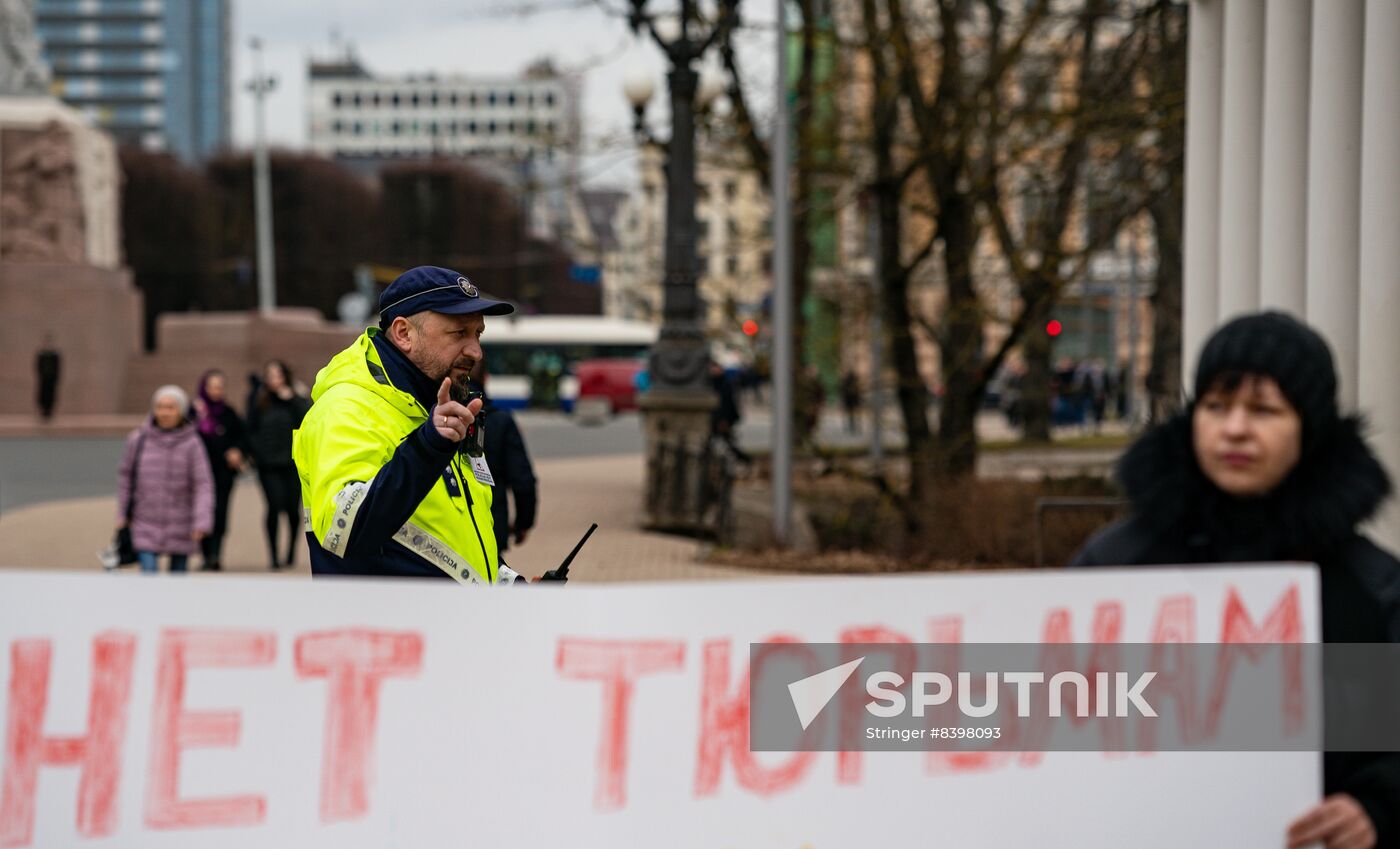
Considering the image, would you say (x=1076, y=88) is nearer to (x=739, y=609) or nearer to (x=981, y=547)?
(x=981, y=547)

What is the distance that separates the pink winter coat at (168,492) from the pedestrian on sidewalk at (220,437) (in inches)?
83.8

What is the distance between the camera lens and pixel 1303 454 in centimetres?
287

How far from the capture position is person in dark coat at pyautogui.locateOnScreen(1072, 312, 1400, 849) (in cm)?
280

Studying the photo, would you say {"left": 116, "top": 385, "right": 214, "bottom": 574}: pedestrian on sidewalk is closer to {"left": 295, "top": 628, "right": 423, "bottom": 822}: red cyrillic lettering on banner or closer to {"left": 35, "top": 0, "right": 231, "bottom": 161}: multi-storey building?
{"left": 295, "top": 628, "right": 423, "bottom": 822}: red cyrillic lettering on banner

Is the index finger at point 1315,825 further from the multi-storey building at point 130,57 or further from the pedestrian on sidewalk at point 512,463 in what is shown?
the multi-storey building at point 130,57

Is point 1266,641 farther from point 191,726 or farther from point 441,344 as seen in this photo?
point 441,344

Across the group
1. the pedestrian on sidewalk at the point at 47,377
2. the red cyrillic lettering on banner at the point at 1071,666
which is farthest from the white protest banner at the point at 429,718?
the pedestrian on sidewalk at the point at 47,377

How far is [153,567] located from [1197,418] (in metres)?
10.0

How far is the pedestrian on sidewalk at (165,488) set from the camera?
11.7 m

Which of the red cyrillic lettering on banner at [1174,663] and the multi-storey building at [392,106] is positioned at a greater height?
the multi-storey building at [392,106]

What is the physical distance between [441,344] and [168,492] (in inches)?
339

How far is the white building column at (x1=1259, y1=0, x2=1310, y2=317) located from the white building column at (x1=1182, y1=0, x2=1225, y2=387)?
0.84m

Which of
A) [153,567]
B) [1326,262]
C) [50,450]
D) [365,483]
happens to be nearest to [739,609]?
[365,483]

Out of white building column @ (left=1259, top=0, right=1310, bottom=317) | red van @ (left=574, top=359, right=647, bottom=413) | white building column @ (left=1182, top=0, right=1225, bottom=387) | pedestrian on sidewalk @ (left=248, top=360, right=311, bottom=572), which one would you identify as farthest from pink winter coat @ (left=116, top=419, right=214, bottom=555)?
red van @ (left=574, top=359, right=647, bottom=413)
